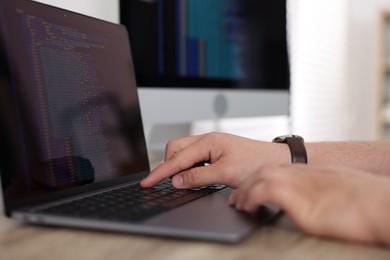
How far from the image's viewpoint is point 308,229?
1.38 feet

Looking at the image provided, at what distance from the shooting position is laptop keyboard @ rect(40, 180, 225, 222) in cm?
45

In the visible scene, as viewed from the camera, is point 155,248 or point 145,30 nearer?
point 155,248

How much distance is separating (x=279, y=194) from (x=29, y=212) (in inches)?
9.7

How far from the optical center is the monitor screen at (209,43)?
3.29 feet

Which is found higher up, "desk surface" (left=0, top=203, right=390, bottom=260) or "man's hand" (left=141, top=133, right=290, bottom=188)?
"man's hand" (left=141, top=133, right=290, bottom=188)

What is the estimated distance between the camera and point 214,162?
0.64 metres

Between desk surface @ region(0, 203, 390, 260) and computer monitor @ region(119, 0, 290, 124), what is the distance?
0.57 m

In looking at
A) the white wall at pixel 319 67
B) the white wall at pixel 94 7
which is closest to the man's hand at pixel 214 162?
the white wall at pixel 94 7

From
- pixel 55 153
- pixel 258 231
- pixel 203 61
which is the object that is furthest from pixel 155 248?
pixel 203 61

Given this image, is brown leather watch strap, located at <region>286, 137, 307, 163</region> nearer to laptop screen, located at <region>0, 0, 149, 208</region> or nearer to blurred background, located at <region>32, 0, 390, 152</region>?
laptop screen, located at <region>0, 0, 149, 208</region>

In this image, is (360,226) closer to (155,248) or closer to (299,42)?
(155,248)

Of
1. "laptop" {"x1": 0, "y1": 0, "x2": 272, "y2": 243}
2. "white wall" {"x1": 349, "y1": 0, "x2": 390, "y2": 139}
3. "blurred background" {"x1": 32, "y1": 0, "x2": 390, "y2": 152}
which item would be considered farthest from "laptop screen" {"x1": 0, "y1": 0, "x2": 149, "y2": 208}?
"white wall" {"x1": 349, "y1": 0, "x2": 390, "y2": 139}

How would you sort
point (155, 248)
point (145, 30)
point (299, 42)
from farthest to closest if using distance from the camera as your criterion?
point (299, 42) → point (145, 30) → point (155, 248)

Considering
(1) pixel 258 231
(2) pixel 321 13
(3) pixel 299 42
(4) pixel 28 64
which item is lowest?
(1) pixel 258 231
